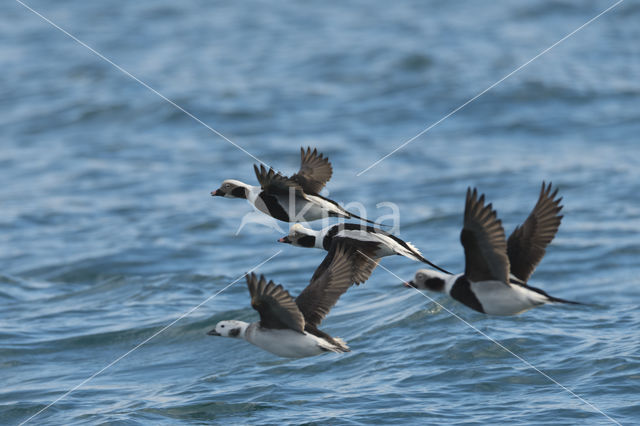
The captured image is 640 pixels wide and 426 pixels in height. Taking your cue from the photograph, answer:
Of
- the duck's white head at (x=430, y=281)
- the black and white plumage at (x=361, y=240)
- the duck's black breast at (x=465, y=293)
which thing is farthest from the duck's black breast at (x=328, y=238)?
the duck's black breast at (x=465, y=293)

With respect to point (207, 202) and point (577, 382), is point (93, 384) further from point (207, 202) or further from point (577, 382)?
point (207, 202)

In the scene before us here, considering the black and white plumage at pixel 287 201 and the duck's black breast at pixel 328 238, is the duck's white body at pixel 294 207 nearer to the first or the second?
the black and white plumage at pixel 287 201

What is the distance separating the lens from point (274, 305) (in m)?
6.95

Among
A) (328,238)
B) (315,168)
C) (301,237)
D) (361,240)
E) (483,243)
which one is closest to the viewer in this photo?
(483,243)

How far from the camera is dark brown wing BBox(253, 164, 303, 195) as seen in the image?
25.7 feet

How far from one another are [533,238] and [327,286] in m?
1.59

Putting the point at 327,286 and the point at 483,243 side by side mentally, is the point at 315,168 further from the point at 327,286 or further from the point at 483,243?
the point at 483,243

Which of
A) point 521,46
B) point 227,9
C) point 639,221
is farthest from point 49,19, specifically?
point 639,221

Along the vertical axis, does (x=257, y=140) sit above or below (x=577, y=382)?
above

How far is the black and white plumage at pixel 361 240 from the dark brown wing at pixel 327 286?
5.0 inches

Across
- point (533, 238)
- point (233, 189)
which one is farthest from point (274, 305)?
point (533, 238)

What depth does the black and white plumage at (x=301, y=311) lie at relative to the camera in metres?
6.87

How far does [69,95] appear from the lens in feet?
86.1

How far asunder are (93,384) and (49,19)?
22731mm
